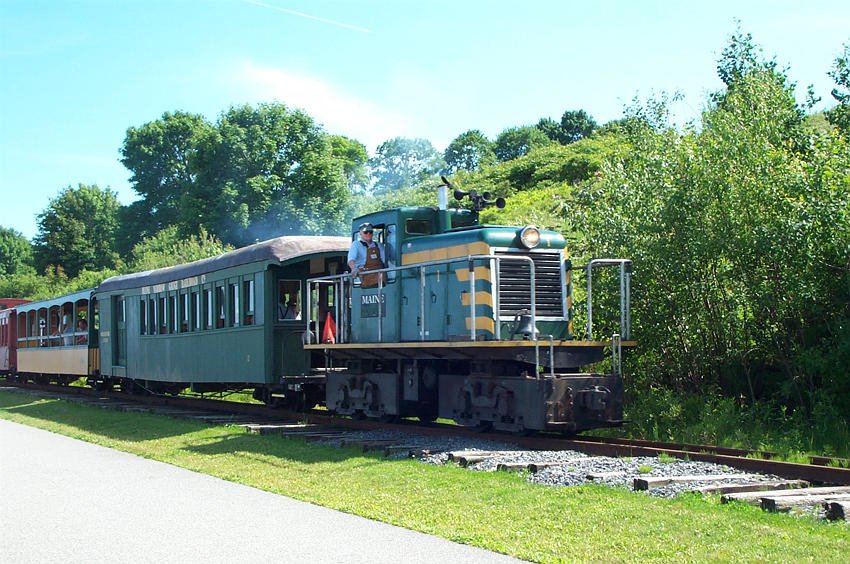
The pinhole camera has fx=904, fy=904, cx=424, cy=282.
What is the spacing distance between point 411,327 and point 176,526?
6.48 meters

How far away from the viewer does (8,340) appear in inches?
1393

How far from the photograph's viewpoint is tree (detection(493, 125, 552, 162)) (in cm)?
7469

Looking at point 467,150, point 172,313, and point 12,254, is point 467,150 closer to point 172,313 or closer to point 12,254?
point 12,254

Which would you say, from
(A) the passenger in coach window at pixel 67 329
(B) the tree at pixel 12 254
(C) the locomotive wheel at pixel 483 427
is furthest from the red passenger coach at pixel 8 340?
(B) the tree at pixel 12 254

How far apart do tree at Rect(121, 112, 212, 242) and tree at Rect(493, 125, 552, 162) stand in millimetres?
25459

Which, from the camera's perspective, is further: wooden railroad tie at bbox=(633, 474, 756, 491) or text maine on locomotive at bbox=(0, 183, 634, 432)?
text maine on locomotive at bbox=(0, 183, 634, 432)

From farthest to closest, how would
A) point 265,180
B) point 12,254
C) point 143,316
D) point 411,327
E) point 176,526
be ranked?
point 12,254 → point 265,180 → point 143,316 → point 411,327 → point 176,526

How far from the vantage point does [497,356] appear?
468 inches

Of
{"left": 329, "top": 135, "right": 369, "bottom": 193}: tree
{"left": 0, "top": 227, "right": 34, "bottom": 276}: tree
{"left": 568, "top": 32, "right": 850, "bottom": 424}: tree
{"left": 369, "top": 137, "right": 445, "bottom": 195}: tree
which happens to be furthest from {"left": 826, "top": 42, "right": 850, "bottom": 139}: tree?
{"left": 0, "top": 227, "right": 34, "bottom": 276}: tree

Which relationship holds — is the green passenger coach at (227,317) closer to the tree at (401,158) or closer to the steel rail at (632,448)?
the steel rail at (632,448)

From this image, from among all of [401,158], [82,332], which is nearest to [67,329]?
[82,332]

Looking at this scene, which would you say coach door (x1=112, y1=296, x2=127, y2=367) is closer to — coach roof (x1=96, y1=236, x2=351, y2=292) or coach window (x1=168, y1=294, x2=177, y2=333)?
coach window (x1=168, y1=294, x2=177, y2=333)

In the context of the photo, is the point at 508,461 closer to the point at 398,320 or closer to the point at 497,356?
the point at 497,356

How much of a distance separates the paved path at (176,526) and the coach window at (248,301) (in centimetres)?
645
